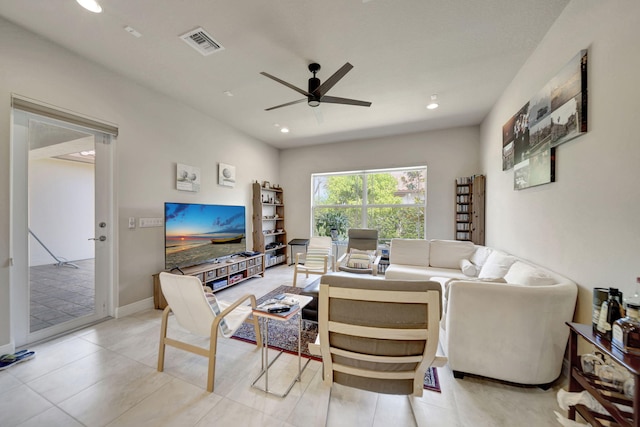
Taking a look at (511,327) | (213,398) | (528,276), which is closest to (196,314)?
(213,398)

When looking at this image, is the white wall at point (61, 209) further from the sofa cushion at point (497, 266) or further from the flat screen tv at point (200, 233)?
the sofa cushion at point (497, 266)

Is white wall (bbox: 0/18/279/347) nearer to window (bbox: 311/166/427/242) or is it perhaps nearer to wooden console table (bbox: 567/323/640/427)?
window (bbox: 311/166/427/242)

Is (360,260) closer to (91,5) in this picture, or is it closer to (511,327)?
(511,327)

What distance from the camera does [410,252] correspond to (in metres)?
3.82

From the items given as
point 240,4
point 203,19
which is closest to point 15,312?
point 203,19

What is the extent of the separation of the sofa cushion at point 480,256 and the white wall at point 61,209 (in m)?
5.05

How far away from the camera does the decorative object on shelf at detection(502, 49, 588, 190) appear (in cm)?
172

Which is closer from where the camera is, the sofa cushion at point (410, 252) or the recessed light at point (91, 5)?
the recessed light at point (91, 5)

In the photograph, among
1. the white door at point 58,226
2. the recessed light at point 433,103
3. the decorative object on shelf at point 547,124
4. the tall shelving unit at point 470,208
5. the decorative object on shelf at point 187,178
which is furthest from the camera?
the tall shelving unit at point 470,208

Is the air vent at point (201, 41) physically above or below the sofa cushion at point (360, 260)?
above

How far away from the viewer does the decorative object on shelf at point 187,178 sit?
11.4 feet

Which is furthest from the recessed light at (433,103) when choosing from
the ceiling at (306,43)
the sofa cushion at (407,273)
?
the sofa cushion at (407,273)

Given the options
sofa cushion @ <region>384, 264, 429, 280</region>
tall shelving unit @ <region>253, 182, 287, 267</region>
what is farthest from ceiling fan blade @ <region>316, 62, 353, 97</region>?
tall shelving unit @ <region>253, 182, 287, 267</region>

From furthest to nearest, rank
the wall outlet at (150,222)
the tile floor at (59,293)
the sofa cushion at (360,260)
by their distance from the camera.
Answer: the sofa cushion at (360,260), the wall outlet at (150,222), the tile floor at (59,293)
